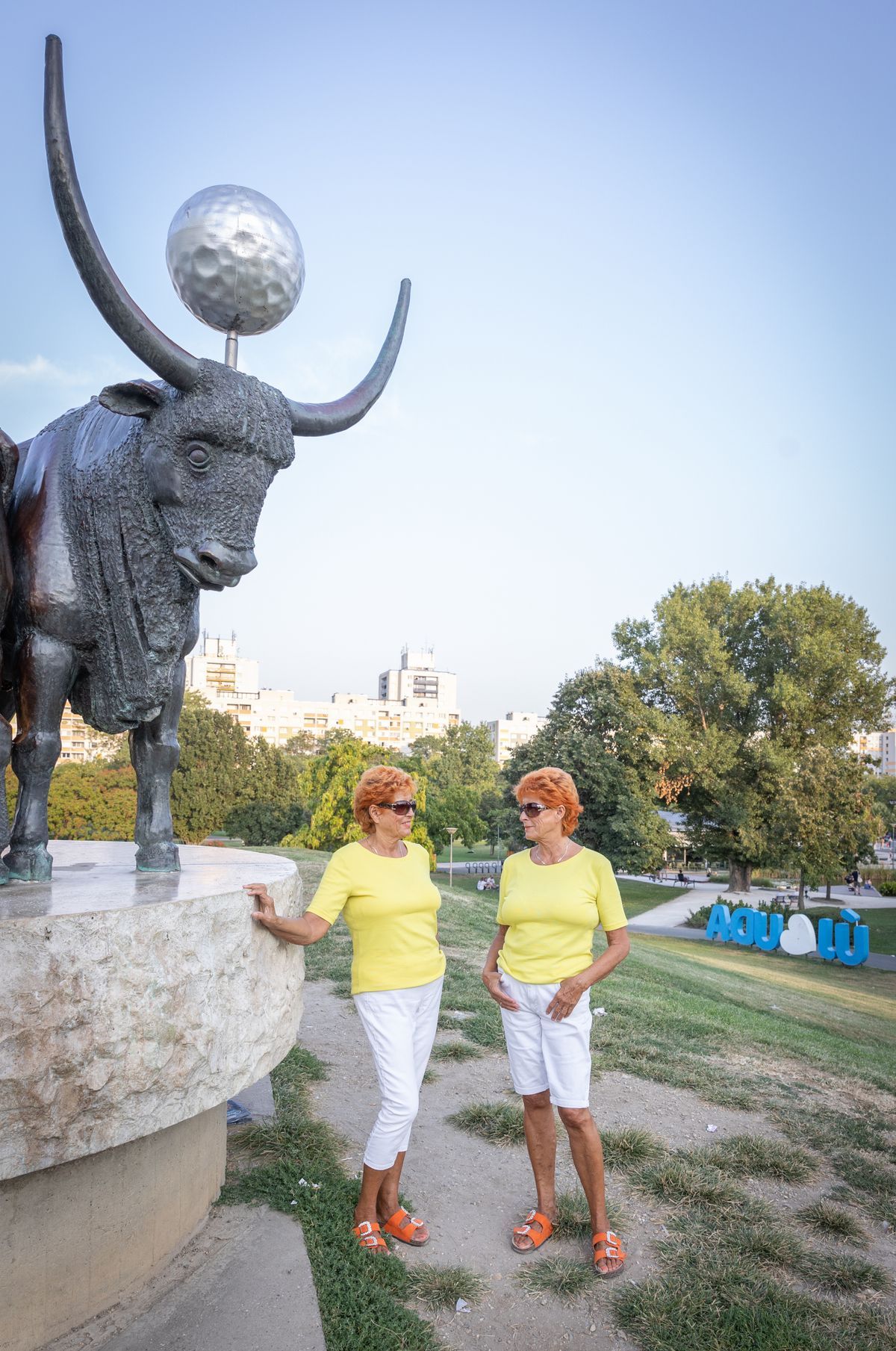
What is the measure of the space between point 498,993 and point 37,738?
2.20 metres

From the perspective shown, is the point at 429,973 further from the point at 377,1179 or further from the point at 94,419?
the point at 94,419

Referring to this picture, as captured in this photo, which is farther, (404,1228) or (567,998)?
(404,1228)

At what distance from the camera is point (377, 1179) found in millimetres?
3570

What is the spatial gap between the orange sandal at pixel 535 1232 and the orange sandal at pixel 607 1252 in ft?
0.76

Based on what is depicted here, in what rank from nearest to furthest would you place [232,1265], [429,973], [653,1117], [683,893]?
[232,1265]
[429,973]
[653,1117]
[683,893]

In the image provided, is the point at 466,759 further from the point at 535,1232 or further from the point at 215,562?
the point at 215,562

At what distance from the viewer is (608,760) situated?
27.2 metres

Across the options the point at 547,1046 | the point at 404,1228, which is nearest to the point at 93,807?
the point at 404,1228

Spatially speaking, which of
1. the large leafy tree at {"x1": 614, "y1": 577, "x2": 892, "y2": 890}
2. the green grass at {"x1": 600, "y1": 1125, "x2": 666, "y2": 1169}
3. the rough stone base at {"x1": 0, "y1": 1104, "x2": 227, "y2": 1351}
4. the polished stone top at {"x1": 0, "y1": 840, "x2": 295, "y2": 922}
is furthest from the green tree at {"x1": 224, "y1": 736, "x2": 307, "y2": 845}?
the rough stone base at {"x1": 0, "y1": 1104, "x2": 227, "y2": 1351}

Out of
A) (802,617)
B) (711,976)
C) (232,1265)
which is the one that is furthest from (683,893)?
(232,1265)

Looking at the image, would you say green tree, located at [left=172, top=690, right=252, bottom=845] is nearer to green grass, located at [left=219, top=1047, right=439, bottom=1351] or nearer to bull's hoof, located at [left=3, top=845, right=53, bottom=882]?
green grass, located at [left=219, top=1047, right=439, bottom=1351]

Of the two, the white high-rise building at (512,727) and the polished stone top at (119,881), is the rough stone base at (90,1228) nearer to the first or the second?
the polished stone top at (119,881)

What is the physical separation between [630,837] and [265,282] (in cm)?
2416

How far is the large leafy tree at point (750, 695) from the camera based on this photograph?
27.0m
